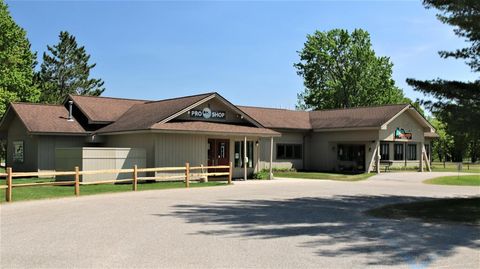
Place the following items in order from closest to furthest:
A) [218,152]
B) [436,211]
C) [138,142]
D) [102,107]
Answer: [436,211]
[138,142]
[218,152]
[102,107]

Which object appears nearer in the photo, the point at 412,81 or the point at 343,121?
the point at 412,81

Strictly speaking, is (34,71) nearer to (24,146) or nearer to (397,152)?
(24,146)

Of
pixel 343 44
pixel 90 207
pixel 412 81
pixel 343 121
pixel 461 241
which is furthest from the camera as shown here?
pixel 343 44

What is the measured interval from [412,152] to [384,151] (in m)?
3.42

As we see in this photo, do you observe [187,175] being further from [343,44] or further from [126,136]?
[343,44]

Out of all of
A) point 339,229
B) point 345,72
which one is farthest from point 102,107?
point 345,72

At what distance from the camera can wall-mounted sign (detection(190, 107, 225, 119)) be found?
27261 mm

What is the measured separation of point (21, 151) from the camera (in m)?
30.0

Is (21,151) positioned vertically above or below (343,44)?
below

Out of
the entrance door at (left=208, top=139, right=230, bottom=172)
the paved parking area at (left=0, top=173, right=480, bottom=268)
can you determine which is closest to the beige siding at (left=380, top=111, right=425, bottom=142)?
the entrance door at (left=208, top=139, right=230, bottom=172)

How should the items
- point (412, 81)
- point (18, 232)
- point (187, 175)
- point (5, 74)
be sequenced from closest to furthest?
point (18, 232) < point (412, 81) < point (187, 175) < point (5, 74)

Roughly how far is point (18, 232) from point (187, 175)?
11969 mm

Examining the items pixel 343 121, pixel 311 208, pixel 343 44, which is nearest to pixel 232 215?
pixel 311 208

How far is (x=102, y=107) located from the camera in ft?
105
